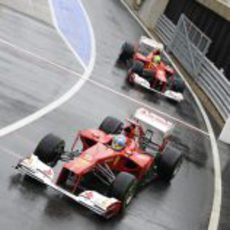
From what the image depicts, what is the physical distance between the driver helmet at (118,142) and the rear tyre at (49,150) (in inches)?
48.4

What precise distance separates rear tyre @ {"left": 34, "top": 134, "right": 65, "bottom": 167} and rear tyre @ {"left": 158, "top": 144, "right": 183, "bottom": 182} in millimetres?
2898

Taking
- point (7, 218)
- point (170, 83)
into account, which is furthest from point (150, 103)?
point (7, 218)

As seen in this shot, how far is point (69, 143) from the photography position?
1805cm

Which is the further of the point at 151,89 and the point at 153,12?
the point at 153,12

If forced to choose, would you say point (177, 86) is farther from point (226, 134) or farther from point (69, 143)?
point (69, 143)

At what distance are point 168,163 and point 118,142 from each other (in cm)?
174

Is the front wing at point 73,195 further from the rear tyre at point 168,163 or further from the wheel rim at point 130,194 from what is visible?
the rear tyre at point 168,163

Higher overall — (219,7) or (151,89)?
(219,7)

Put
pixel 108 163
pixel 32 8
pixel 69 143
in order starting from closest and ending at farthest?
pixel 108 163
pixel 69 143
pixel 32 8

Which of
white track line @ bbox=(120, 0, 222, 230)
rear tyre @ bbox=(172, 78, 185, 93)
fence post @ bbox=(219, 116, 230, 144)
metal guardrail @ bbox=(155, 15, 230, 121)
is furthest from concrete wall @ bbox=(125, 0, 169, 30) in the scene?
fence post @ bbox=(219, 116, 230, 144)

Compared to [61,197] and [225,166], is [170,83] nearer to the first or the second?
[225,166]

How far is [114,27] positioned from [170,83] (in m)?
10.1

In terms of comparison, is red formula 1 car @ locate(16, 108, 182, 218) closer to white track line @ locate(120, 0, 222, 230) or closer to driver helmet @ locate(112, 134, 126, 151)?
driver helmet @ locate(112, 134, 126, 151)

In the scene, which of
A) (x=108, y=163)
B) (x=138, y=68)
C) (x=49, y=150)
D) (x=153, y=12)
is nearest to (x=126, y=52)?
(x=138, y=68)
